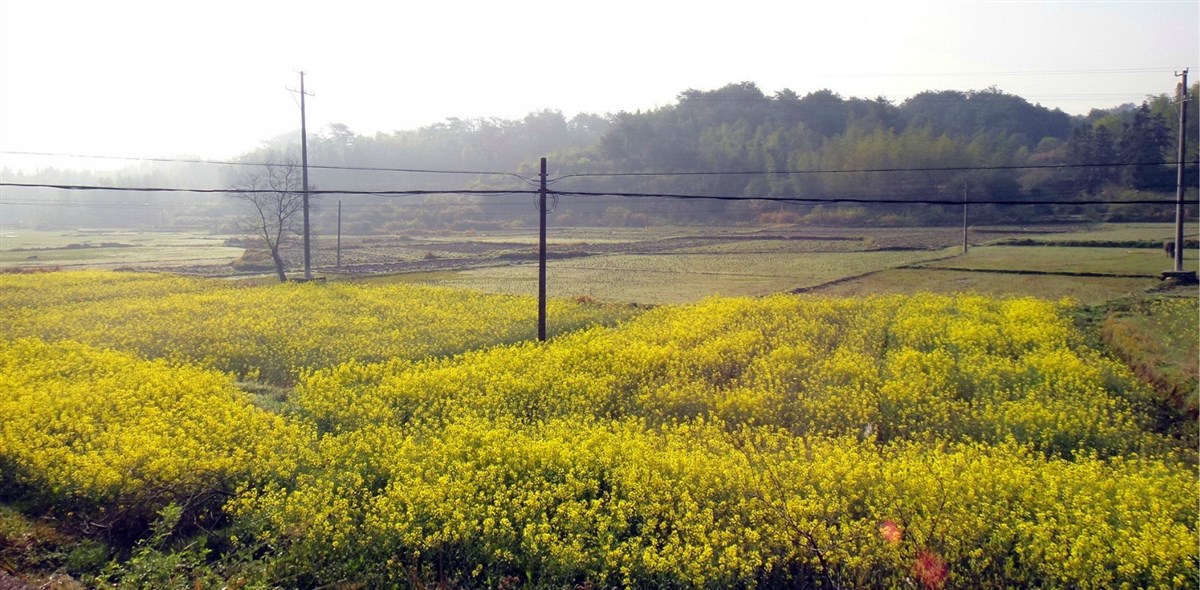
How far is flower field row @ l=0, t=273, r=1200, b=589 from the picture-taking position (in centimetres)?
680

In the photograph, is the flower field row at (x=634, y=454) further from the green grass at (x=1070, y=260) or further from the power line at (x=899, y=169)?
the power line at (x=899, y=169)

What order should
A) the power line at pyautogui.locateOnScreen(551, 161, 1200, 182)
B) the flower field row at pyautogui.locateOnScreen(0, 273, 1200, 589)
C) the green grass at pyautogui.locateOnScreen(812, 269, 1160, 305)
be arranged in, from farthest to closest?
the power line at pyautogui.locateOnScreen(551, 161, 1200, 182), the green grass at pyautogui.locateOnScreen(812, 269, 1160, 305), the flower field row at pyautogui.locateOnScreen(0, 273, 1200, 589)

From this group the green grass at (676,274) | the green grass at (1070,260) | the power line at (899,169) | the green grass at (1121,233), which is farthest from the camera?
the power line at (899,169)

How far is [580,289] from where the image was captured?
85.5 ft

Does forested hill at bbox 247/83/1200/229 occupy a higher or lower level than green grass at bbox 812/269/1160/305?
higher

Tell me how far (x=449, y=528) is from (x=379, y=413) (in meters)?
3.84

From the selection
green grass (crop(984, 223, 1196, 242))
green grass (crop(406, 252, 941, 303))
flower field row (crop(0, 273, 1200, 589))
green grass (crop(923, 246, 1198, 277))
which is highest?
green grass (crop(984, 223, 1196, 242))

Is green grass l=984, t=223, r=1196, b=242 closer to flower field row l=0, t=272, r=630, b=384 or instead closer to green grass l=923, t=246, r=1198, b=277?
green grass l=923, t=246, r=1198, b=277

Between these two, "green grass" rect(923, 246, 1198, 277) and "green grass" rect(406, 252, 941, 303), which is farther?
"green grass" rect(923, 246, 1198, 277)

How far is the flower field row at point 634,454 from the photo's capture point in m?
6.80

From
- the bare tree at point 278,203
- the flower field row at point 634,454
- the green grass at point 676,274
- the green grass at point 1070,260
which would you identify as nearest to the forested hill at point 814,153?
the green grass at point 1070,260

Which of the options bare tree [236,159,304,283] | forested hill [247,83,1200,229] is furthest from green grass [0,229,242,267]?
forested hill [247,83,1200,229]

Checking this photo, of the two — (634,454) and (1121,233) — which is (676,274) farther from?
(1121,233)

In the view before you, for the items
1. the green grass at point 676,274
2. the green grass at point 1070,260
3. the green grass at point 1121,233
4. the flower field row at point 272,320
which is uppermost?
the green grass at point 1121,233
